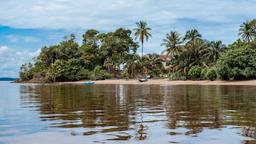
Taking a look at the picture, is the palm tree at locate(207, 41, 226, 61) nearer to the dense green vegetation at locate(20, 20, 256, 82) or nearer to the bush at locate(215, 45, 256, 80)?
the dense green vegetation at locate(20, 20, 256, 82)

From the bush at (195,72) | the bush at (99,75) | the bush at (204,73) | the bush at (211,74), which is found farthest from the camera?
the bush at (99,75)

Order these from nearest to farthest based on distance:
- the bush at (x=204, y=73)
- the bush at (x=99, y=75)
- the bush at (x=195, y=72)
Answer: the bush at (x=204, y=73) < the bush at (x=195, y=72) < the bush at (x=99, y=75)

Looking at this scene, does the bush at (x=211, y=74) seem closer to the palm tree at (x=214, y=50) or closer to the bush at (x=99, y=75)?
the palm tree at (x=214, y=50)

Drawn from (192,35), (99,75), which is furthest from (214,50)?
(99,75)

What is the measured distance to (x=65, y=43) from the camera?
12269cm

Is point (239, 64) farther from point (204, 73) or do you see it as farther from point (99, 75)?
point (99, 75)

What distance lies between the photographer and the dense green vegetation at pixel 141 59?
67.6 meters

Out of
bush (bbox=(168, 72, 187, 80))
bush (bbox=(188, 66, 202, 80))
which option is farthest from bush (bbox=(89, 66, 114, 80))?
bush (bbox=(188, 66, 202, 80))

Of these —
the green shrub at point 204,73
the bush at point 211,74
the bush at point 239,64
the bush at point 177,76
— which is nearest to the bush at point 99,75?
the bush at point 177,76

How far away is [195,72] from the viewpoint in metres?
77.7

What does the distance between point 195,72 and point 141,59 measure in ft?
84.5

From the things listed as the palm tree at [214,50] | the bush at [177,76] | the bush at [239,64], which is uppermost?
the palm tree at [214,50]

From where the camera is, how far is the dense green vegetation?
67.6 meters

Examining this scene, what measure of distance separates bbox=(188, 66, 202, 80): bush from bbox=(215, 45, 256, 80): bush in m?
9.71
